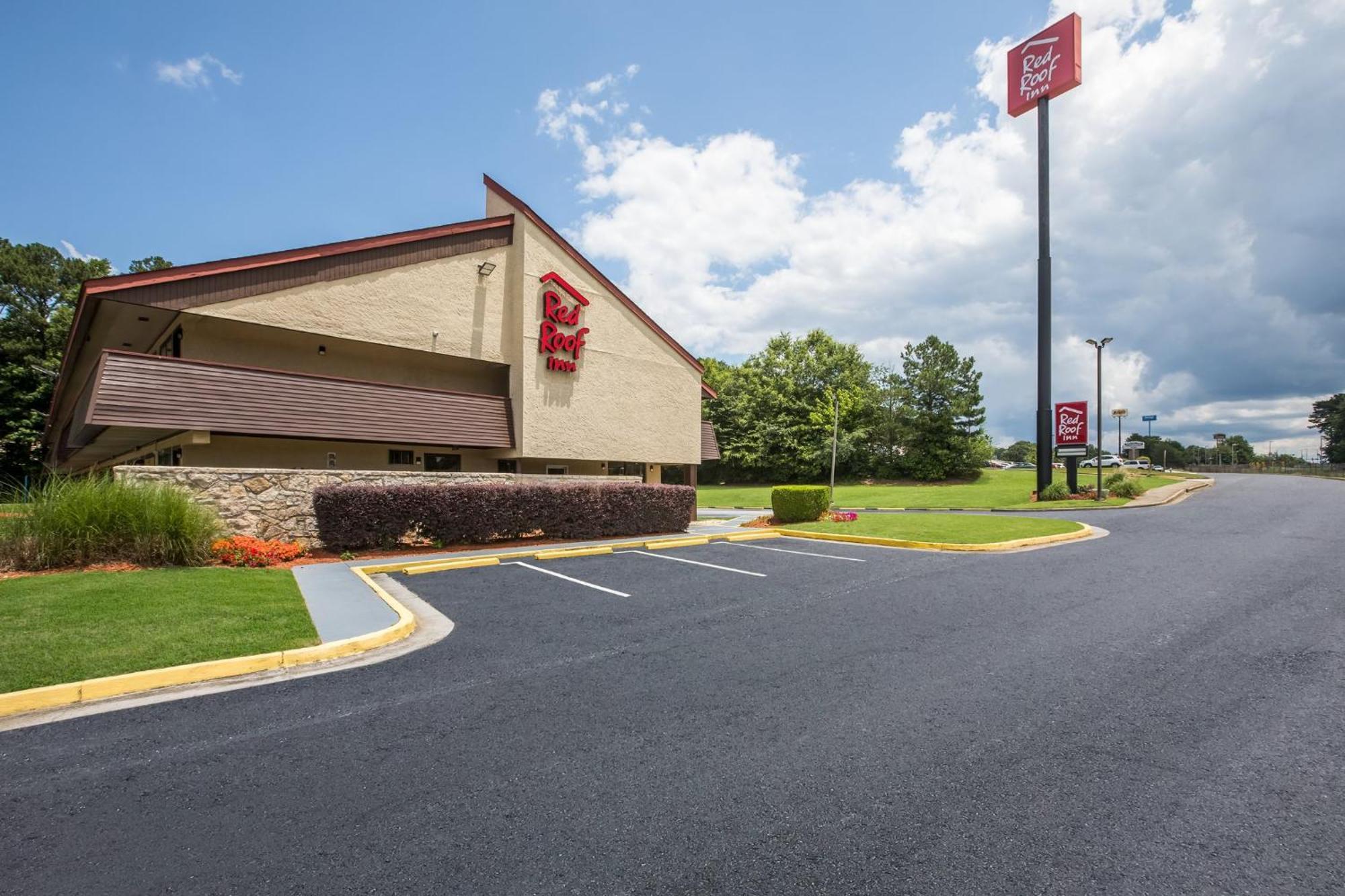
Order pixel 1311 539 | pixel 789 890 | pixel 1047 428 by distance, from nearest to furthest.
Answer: pixel 789 890, pixel 1311 539, pixel 1047 428

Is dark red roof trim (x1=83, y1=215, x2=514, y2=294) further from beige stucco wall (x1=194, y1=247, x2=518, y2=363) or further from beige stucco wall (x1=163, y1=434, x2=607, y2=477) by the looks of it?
beige stucco wall (x1=163, y1=434, x2=607, y2=477)

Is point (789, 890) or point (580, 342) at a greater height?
point (580, 342)

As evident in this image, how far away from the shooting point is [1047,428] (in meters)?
26.2

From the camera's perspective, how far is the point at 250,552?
35.2ft

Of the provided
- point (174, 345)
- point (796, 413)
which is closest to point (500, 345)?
point (174, 345)

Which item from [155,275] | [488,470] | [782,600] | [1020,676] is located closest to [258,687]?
[782,600]

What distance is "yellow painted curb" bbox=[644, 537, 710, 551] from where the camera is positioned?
14208mm

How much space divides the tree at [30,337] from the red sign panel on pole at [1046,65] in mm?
51203

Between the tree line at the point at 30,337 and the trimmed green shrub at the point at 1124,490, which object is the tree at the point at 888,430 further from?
the tree line at the point at 30,337

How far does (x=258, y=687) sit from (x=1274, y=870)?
6629 mm

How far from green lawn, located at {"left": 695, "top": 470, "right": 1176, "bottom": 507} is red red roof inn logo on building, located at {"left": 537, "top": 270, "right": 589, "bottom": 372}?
8378 mm

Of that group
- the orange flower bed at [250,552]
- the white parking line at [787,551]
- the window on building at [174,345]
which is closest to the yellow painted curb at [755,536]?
the white parking line at [787,551]

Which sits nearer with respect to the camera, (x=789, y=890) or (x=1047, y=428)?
(x=789, y=890)

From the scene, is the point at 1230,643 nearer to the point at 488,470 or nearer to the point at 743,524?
the point at 743,524
